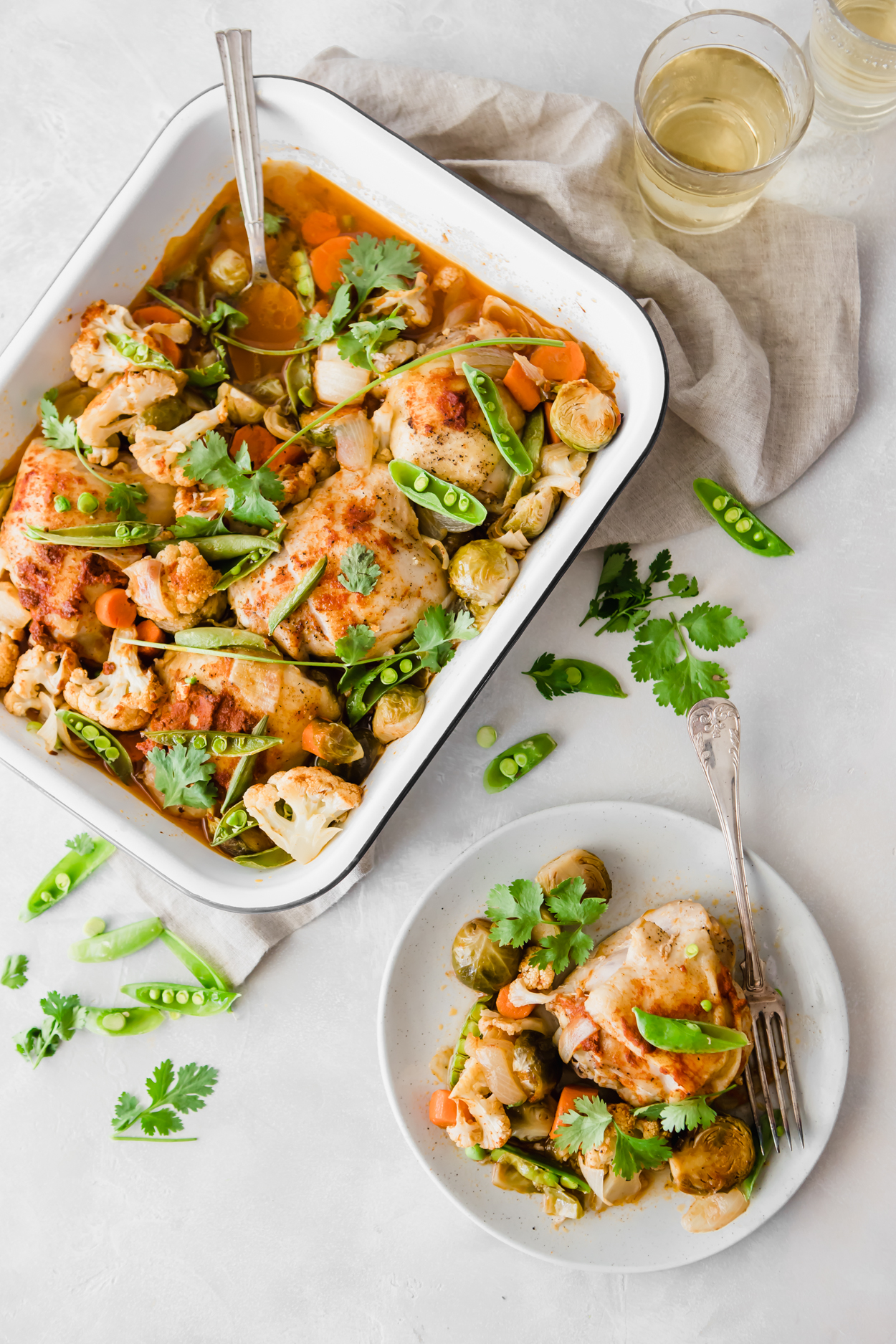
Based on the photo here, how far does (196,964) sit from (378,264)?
2317 millimetres

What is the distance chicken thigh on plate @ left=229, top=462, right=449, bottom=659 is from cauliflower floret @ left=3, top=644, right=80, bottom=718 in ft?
1.69

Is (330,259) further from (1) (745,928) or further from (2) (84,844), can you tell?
(1) (745,928)

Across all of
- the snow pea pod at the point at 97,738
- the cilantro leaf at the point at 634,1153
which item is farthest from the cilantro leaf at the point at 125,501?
the cilantro leaf at the point at 634,1153

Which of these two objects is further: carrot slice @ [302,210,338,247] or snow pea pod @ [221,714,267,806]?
carrot slice @ [302,210,338,247]

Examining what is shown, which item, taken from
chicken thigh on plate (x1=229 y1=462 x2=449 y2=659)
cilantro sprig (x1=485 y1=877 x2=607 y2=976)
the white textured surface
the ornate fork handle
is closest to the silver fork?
the ornate fork handle

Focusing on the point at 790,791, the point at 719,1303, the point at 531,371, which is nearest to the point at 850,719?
the point at 790,791

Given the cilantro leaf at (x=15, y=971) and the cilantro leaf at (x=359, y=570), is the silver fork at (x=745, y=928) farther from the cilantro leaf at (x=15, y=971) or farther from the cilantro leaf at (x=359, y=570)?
the cilantro leaf at (x=15, y=971)

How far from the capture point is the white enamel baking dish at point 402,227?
7.93 feet

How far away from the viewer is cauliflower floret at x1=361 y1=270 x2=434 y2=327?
2.67m

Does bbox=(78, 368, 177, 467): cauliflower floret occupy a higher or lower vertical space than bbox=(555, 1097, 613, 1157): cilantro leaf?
higher

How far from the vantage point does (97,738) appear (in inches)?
103

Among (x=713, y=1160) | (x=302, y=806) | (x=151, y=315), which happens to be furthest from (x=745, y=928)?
(x=151, y=315)

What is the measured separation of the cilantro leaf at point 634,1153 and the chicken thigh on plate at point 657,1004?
12 centimetres

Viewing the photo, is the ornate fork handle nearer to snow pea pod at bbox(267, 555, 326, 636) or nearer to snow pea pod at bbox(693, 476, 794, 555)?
snow pea pod at bbox(693, 476, 794, 555)
